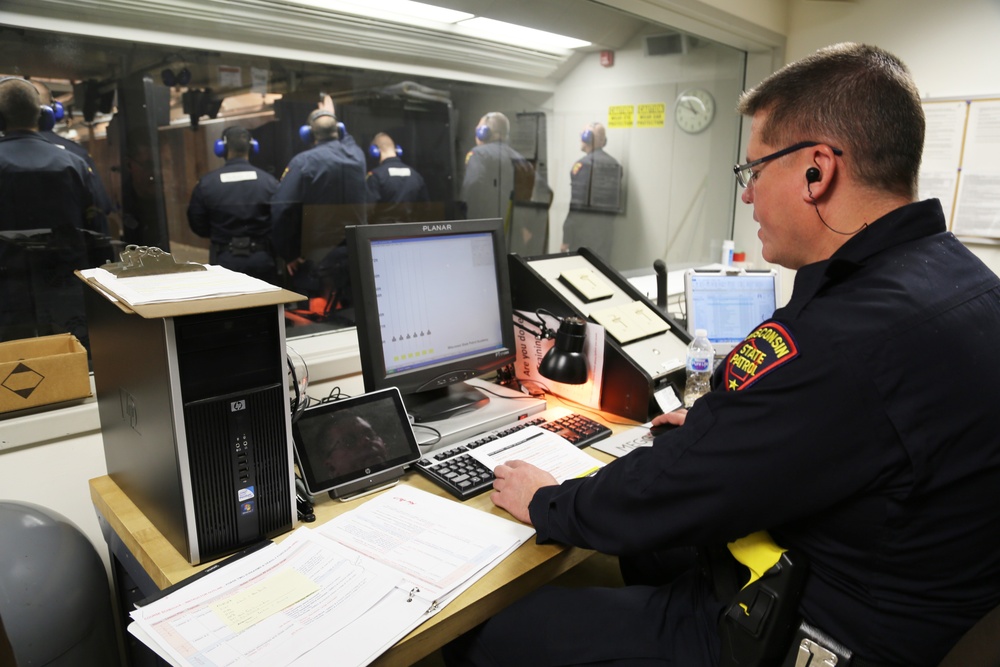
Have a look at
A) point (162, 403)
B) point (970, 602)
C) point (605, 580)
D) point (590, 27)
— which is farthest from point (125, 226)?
point (970, 602)

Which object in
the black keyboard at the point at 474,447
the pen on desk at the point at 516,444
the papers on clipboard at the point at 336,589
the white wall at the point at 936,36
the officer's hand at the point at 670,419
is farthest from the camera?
the white wall at the point at 936,36

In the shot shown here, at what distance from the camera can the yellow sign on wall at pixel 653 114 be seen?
3.48m

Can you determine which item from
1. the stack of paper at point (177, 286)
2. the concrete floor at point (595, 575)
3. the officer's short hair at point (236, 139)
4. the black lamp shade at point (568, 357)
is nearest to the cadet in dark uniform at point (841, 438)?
the black lamp shade at point (568, 357)

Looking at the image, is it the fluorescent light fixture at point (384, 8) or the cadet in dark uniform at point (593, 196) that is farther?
the cadet in dark uniform at point (593, 196)

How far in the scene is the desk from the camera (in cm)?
90

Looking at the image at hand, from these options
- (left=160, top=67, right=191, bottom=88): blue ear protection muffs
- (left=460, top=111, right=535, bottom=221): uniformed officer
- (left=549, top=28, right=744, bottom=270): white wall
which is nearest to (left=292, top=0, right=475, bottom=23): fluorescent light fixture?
(left=160, top=67, right=191, bottom=88): blue ear protection muffs

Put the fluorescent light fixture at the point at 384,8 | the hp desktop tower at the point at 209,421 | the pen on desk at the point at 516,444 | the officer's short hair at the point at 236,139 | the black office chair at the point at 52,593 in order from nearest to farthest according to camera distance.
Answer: the hp desktop tower at the point at 209,421
the black office chair at the point at 52,593
the pen on desk at the point at 516,444
the fluorescent light fixture at the point at 384,8
the officer's short hair at the point at 236,139

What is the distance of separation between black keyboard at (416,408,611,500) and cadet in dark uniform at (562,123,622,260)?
230 centimetres

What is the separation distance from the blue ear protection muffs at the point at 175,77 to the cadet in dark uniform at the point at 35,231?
2.17 ft

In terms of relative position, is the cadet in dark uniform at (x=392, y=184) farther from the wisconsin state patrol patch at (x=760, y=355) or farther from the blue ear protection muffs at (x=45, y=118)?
the wisconsin state patrol patch at (x=760, y=355)

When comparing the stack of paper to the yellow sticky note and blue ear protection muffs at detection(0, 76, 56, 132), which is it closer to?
the yellow sticky note

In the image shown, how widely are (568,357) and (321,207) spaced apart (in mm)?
1830

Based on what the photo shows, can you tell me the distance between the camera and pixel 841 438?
32.3 inches

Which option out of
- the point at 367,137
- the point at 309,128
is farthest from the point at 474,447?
the point at 367,137
